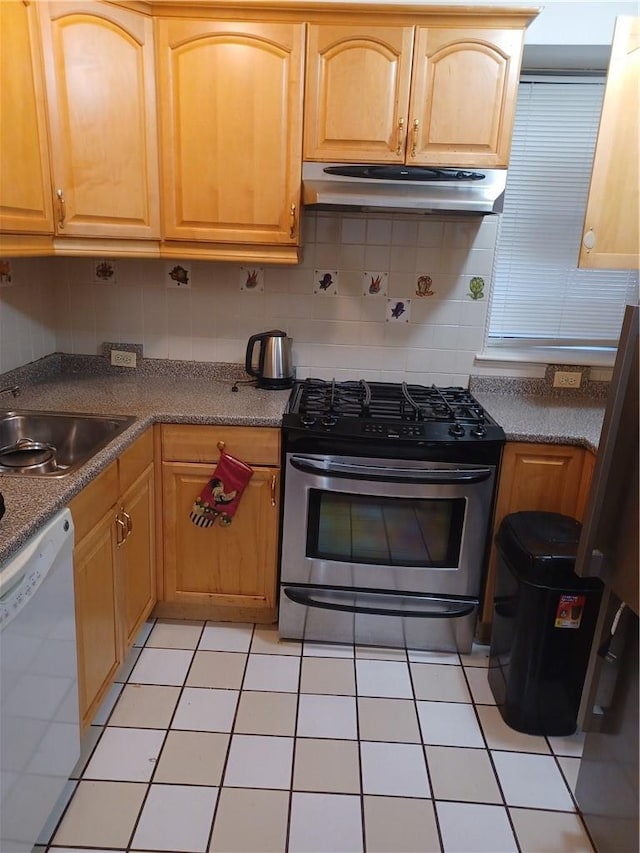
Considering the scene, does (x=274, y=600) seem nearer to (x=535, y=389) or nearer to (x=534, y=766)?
(x=534, y=766)

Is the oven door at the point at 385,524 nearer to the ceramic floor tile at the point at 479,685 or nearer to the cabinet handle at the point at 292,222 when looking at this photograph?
the ceramic floor tile at the point at 479,685

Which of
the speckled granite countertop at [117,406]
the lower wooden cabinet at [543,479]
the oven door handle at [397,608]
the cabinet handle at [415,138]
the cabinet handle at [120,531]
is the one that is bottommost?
the oven door handle at [397,608]

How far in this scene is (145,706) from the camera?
1892 mm

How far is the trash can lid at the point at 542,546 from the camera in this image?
1759mm

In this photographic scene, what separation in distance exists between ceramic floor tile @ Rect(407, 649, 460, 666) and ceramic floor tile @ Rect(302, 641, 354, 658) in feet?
0.75

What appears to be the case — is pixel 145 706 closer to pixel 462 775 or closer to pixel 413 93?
pixel 462 775

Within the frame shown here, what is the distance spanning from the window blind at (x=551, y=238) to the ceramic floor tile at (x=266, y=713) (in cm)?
168

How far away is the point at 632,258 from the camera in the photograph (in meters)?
1.99

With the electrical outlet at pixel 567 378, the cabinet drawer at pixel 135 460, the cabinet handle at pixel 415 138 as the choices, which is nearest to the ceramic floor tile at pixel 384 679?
Answer: the cabinet drawer at pixel 135 460

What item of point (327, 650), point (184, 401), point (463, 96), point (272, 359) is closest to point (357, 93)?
point (463, 96)

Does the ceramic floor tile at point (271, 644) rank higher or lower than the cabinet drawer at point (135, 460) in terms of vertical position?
lower

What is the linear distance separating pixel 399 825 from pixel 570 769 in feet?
1.88

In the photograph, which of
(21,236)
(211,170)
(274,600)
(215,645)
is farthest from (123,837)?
(211,170)

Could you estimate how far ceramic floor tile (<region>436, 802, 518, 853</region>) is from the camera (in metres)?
1.49
